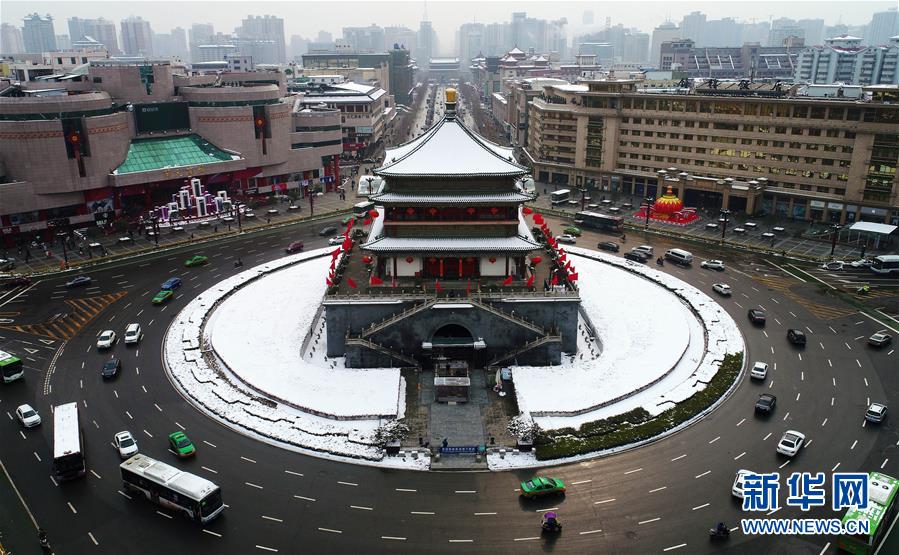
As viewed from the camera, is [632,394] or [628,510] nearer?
[628,510]

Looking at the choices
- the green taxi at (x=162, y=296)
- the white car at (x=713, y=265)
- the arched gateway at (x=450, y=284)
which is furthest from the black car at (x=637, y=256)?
the green taxi at (x=162, y=296)

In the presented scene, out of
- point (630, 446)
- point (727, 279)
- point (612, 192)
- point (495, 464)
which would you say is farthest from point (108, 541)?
point (612, 192)

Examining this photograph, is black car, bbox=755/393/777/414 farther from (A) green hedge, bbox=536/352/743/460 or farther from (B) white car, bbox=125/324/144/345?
(B) white car, bbox=125/324/144/345

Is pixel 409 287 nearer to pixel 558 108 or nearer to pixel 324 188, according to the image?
pixel 324 188

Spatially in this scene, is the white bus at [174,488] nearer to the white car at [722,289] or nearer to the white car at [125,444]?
the white car at [125,444]

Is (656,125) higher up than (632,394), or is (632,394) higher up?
(656,125)

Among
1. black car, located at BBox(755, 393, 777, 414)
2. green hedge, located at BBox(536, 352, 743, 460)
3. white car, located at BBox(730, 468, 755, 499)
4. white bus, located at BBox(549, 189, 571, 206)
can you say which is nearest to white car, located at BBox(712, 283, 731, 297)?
green hedge, located at BBox(536, 352, 743, 460)
